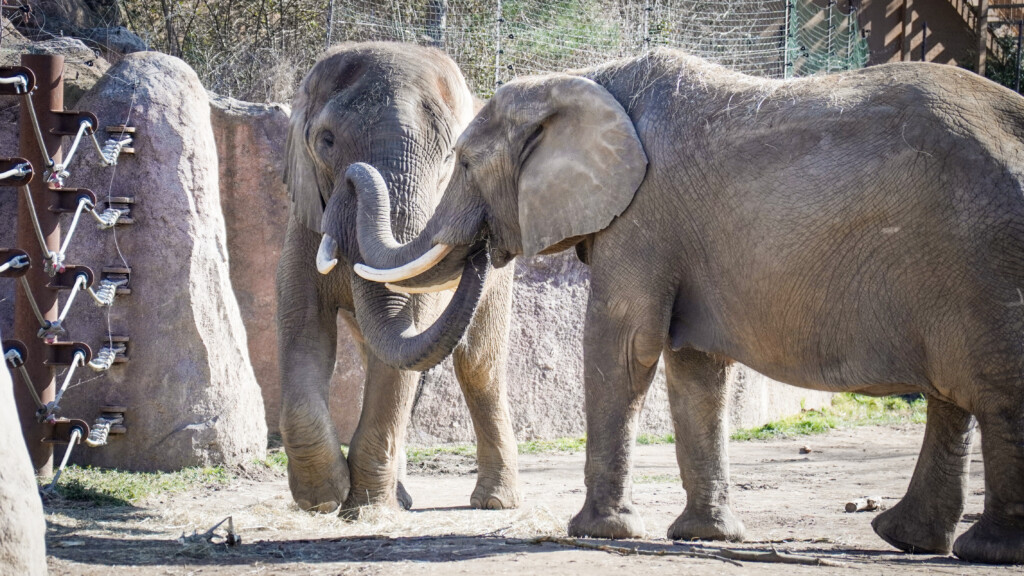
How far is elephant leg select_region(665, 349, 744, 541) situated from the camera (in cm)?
594

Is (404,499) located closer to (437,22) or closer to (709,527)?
(709,527)

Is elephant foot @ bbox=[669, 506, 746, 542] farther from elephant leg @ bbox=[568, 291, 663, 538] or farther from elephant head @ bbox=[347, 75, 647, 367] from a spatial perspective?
elephant head @ bbox=[347, 75, 647, 367]

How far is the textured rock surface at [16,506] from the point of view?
3.35 m

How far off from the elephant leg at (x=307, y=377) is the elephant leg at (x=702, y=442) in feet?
5.73

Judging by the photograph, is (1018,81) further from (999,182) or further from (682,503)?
(999,182)

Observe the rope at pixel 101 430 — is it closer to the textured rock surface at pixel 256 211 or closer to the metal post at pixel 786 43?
the textured rock surface at pixel 256 211

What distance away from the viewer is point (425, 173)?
21.5 feet

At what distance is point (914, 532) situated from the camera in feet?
18.4

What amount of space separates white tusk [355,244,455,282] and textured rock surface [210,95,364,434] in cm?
398

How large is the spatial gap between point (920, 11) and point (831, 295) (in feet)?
47.4

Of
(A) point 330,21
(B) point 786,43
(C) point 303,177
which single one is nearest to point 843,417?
(B) point 786,43

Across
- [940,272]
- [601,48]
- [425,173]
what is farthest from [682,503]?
[601,48]

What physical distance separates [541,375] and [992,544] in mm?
5913

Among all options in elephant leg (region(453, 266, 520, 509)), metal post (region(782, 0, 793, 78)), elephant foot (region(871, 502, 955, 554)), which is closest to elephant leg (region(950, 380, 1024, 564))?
elephant foot (region(871, 502, 955, 554))
